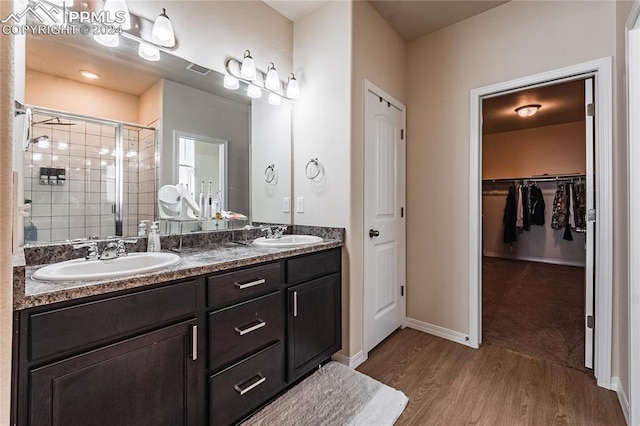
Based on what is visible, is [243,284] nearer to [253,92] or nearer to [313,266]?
[313,266]

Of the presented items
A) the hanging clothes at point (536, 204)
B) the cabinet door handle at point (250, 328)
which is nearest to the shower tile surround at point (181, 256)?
the cabinet door handle at point (250, 328)

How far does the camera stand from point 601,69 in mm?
1909

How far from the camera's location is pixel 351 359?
2.14 m

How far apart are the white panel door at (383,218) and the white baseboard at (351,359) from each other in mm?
88

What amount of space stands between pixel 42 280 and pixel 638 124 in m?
2.66

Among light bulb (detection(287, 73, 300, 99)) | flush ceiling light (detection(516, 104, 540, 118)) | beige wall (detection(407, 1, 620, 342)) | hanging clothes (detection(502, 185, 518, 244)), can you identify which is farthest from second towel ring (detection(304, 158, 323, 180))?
hanging clothes (detection(502, 185, 518, 244))

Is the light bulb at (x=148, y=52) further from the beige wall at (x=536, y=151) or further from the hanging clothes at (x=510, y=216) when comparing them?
the beige wall at (x=536, y=151)

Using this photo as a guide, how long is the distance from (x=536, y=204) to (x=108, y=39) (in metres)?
6.62

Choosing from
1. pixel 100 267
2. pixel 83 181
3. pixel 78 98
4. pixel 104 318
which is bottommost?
pixel 104 318

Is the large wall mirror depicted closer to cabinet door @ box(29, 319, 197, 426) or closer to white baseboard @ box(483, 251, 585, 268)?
cabinet door @ box(29, 319, 197, 426)

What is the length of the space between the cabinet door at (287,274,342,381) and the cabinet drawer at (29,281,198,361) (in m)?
0.68

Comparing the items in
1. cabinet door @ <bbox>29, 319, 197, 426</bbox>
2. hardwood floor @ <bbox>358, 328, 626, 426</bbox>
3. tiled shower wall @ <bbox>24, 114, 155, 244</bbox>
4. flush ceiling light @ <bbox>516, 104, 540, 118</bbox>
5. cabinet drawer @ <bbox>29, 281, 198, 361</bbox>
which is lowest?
hardwood floor @ <bbox>358, 328, 626, 426</bbox>

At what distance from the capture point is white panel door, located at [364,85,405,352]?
232cm


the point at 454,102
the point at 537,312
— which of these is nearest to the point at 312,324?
the point at 454,102
